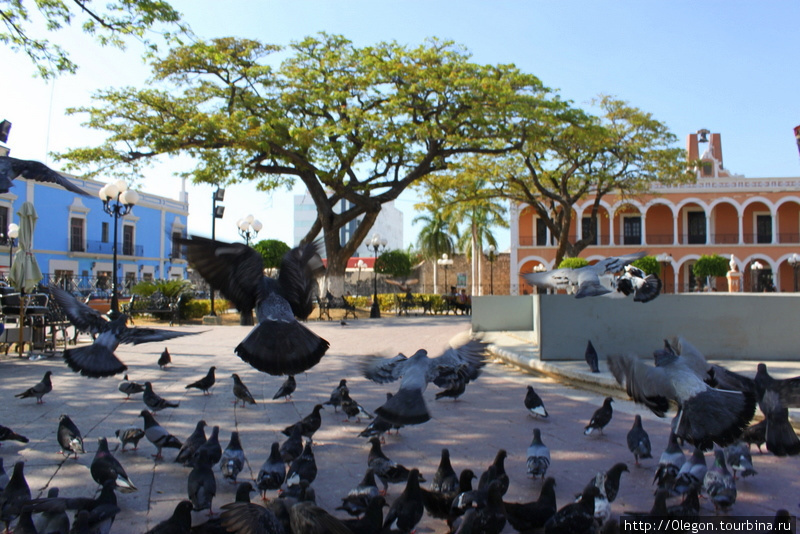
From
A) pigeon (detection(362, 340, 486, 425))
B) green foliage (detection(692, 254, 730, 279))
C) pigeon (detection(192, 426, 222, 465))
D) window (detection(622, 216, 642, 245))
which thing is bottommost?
pigeon (detection(192, 426, 222, 465))

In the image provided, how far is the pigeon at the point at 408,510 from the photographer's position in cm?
303

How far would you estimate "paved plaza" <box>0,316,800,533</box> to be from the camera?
370 cm

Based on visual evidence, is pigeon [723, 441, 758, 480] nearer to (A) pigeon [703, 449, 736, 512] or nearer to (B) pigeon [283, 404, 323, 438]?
(A) pigeon [703, 449, 736, 512]

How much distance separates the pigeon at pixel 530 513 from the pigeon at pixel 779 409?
1728mm

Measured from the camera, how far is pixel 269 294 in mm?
4707

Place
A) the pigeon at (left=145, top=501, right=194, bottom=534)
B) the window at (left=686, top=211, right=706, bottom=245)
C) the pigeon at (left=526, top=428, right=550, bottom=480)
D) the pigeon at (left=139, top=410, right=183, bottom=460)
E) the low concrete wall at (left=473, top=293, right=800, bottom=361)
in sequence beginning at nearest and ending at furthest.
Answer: the pigeon at (left=145, top=501, right=194, bottom=534) → the pigeon at (left=526, top=428, right=550, bottom=480) → the pigeon at (left=139, top=410, right=183, bottom=460) → the low concrete wall at (left=473, top=293, right=800, bottom=361) → the window at (left=686, top=211, right=706, bottom=245)

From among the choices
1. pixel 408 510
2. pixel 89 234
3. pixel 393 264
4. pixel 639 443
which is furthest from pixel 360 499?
pixel 89 234

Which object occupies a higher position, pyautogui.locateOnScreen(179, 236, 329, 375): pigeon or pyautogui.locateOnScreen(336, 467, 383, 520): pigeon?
pyautogui.locateOnScreen(179, 236, 329, 375): pigeon

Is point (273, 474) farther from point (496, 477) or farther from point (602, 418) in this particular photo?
point (602, 418)

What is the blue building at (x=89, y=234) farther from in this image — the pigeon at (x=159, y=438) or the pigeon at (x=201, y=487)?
the pigeon at (x=201, y=487)

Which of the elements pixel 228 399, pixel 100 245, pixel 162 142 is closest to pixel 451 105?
pixel 162 142

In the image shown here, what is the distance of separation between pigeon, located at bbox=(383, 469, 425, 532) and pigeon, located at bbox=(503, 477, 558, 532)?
19.5 inches

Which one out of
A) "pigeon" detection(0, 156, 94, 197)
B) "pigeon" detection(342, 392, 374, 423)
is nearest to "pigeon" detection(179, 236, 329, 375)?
"pigeon" detection(342, 392, 374, 423)

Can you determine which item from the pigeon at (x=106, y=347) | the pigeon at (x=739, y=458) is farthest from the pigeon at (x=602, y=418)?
the pigeon at (x=106, y=347)
